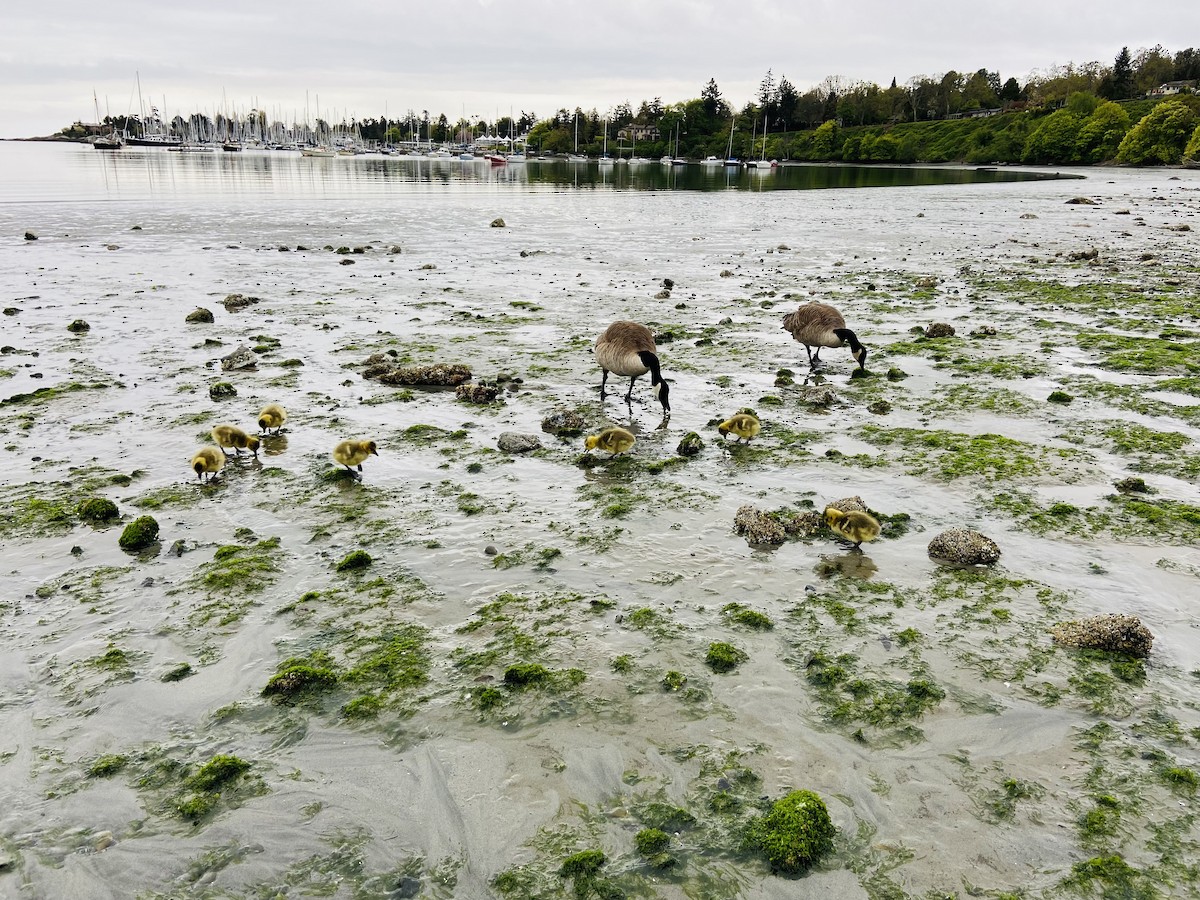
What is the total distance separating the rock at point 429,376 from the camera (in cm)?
1335

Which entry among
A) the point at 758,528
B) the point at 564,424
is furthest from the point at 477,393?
the point at 758,528

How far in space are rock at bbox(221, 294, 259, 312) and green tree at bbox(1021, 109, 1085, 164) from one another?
470ft

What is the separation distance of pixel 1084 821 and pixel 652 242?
110 feet

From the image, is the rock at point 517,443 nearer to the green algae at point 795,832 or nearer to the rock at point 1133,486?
the green algae at point 795,832

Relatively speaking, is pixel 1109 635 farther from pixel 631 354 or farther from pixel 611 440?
pixel 631 354

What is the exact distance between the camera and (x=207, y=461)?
9070 millimetres

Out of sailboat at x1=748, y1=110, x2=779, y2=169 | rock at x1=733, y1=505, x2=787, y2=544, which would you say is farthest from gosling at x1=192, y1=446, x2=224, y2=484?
sailboat at x1=748, y1=110, x2=779, y2=169

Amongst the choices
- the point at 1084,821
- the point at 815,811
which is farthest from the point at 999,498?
the point at 815,811

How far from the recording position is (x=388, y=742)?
5.21 metres

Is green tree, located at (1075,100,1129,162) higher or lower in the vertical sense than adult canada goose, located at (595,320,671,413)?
higher

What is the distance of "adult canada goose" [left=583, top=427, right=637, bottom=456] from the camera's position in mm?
9875

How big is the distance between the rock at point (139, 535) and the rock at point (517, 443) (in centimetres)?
439

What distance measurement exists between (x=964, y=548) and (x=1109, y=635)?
158 centimetres

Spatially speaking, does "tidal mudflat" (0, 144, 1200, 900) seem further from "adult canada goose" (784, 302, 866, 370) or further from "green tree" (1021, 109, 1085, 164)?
"green tree" (1021, 109, 1085, 164)
